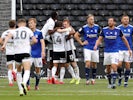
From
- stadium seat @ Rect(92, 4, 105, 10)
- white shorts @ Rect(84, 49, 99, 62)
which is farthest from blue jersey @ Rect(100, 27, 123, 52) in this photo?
stadium seat @ Rect(92, 4, 105, 10)

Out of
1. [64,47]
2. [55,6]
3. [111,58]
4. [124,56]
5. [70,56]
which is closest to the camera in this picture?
[111,58]

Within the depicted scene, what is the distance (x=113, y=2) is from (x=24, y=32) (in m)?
16.9

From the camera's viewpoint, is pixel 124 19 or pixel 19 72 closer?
pixel 19 72

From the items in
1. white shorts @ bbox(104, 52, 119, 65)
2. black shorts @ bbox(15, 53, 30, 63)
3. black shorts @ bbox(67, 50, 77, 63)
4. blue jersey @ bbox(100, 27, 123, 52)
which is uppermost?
blue jersey @ bbox(100, 27, 123, 52)

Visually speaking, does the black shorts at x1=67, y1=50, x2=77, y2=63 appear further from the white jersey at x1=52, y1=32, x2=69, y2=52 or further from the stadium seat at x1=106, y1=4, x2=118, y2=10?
the stadium seat at x1=106, y1=4, x2=118, y2=10

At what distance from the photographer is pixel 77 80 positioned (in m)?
20.0

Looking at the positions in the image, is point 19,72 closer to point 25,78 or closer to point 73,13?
point 25,78

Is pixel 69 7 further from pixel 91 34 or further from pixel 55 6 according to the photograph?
pixel 91 34

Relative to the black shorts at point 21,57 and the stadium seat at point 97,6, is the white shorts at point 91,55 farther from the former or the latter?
the stadium seat at point 97,6

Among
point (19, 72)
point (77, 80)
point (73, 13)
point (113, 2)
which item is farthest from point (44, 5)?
point (19, 72)

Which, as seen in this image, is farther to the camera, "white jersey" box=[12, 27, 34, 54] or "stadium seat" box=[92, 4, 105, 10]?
"stadium seat" box=[92, 4, 105, 10]

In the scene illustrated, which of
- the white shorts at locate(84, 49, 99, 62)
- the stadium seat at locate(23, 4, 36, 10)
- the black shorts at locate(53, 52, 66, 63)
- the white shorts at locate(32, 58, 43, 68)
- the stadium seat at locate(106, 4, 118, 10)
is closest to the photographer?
the white shorts at locate(32, 58, 43, 68)

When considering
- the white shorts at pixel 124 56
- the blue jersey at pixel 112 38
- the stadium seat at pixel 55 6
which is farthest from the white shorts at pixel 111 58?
the stadium seat at pixel 55 6

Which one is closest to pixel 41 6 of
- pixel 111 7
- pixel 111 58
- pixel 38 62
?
pixel 111 7
